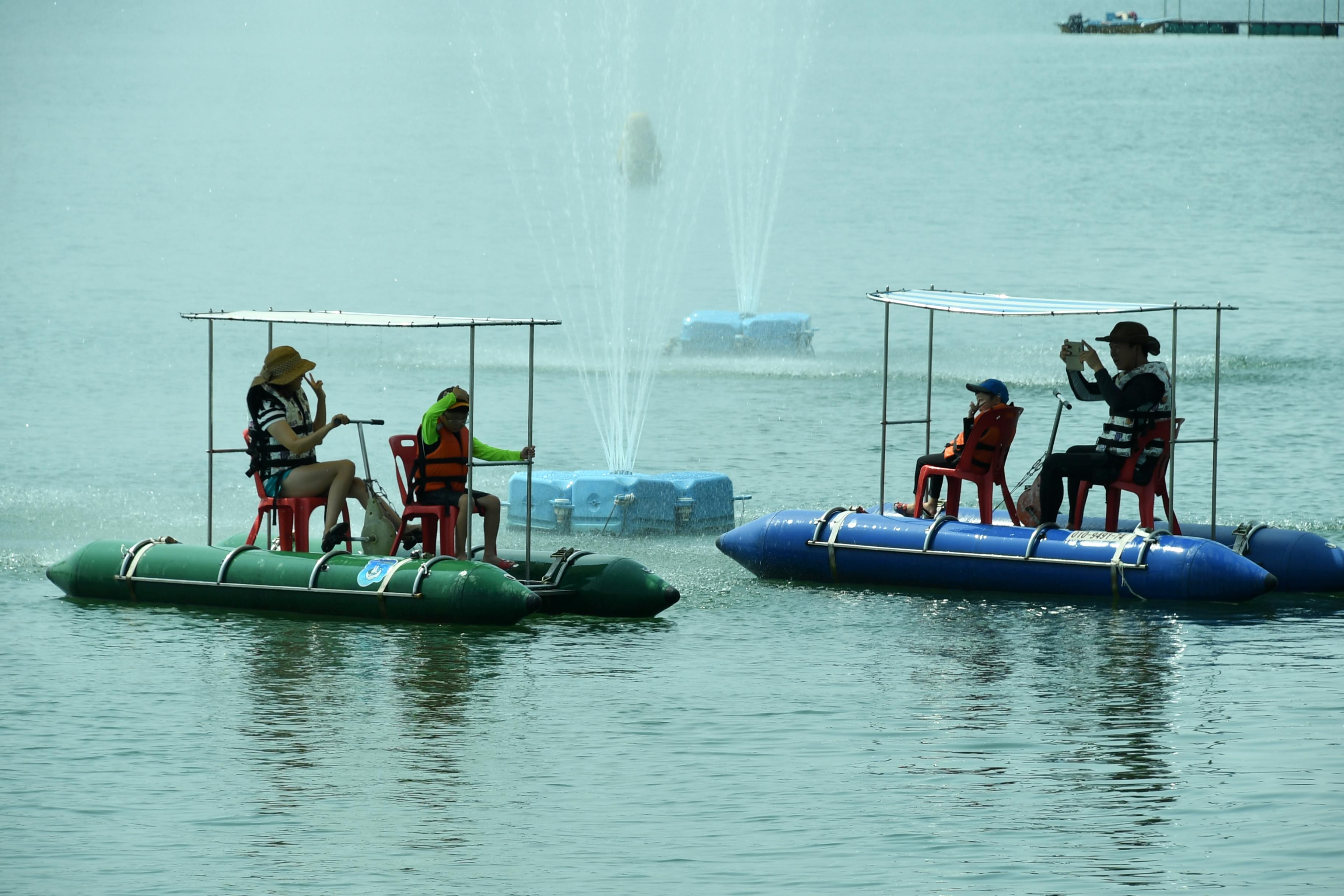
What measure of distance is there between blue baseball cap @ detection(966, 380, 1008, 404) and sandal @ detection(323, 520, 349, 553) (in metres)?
4.61

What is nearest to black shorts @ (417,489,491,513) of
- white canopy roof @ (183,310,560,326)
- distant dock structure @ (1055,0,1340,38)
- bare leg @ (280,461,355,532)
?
bare leg @ (280,461,355,532)

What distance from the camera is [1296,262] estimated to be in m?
56.5

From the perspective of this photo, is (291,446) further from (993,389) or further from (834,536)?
(993,389)

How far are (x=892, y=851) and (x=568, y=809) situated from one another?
5.47ft

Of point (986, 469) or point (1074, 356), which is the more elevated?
point (1074, 356)

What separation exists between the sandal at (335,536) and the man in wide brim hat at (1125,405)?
5.08 meters

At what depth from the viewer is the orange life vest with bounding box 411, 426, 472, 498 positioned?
14.9 m

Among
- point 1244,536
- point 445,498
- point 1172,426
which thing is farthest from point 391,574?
point 1244,536

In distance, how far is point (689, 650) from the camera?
47.5ft

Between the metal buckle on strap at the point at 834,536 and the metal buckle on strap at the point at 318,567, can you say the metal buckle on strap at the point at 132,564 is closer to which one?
the metal buckle on strap at the point at 318,567

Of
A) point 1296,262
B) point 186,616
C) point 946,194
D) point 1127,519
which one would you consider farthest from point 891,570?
point 946,194

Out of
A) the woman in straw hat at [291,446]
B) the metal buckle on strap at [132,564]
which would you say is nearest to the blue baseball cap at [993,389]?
the woman in straw hat at [291,446]

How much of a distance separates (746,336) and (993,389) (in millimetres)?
19631

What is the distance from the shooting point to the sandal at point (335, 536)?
1517cm
